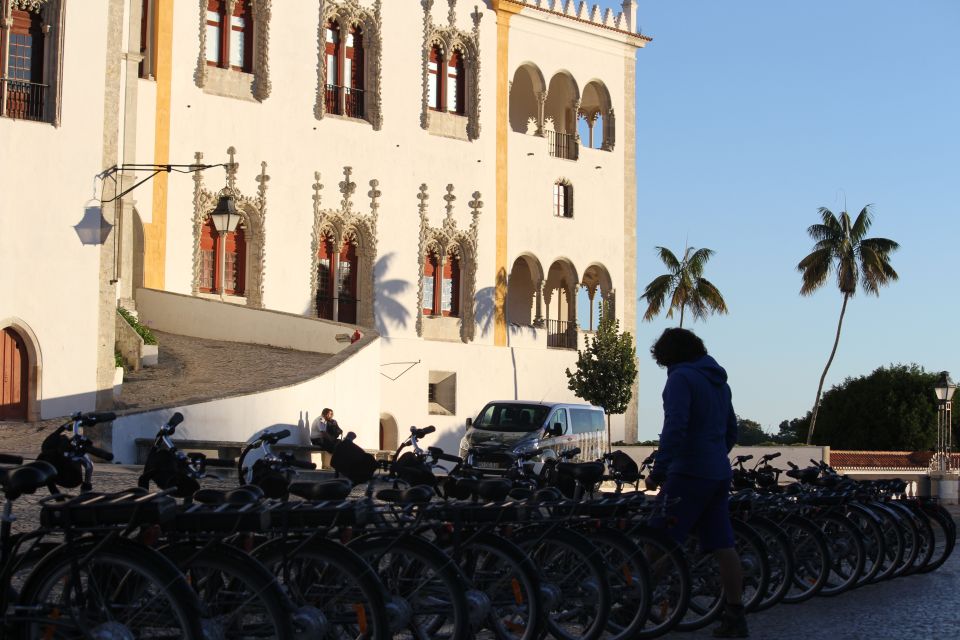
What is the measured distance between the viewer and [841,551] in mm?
11367

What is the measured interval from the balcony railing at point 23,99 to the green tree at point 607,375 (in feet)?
68.2

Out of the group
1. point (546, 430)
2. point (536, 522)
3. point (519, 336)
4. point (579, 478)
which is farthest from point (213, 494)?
point (519, 336)

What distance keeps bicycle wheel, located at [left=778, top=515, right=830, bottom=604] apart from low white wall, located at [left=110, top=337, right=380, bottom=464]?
499 inches

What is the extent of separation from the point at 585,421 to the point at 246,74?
588 inches

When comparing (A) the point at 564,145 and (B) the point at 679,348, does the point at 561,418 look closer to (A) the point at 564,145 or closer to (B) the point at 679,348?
(B) the point at 679,348

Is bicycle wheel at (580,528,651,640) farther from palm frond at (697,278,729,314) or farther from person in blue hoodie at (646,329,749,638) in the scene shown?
palm frond at (697,278,729,314)

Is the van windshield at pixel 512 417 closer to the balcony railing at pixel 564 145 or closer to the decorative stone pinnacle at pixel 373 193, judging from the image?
the decorative stone pinnacle at pixel 373 193

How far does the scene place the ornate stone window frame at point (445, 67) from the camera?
41.2 m

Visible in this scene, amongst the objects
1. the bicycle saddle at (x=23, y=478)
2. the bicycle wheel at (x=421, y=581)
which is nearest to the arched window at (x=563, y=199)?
the bicycle wheel at (x=421, y=581)

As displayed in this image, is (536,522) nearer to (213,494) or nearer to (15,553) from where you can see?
(213,494)

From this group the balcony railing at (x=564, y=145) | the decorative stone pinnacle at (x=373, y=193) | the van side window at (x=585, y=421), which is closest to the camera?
the van side window at (x=585, y=421)

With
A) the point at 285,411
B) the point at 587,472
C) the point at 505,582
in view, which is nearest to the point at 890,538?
the point at 587,472

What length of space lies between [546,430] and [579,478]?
50.9 ft

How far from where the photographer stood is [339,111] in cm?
3947
